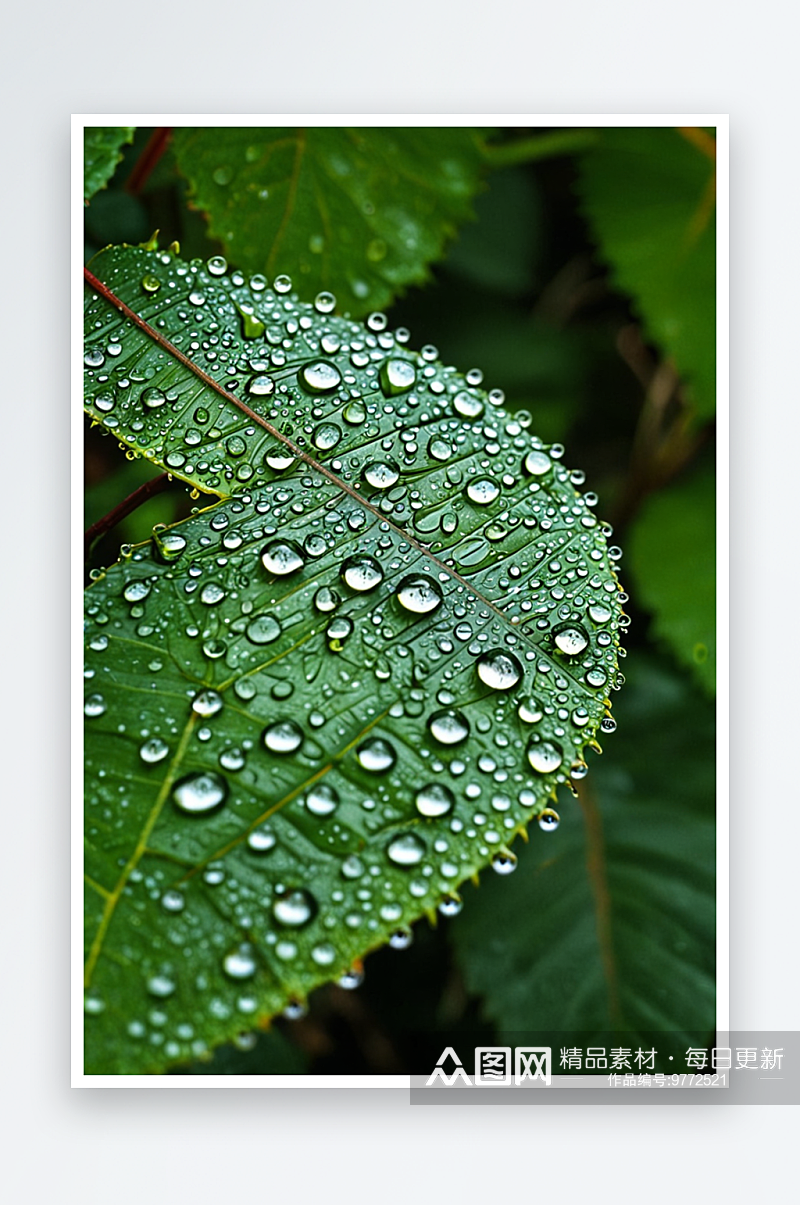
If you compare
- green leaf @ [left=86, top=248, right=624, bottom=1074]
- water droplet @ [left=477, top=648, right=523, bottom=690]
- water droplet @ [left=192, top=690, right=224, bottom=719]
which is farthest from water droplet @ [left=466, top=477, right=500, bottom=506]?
water droplet @ [left=192, top=690, right=224, bottom=719]

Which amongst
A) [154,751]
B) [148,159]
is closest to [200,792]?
[154,751]

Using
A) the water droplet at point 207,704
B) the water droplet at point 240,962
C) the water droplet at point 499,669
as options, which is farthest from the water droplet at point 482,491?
the water droplet at point 240,962

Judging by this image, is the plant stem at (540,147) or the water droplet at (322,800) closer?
the water droplet at (322,800)


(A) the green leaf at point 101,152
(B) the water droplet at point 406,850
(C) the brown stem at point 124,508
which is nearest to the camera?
(B) the water droplet at point 406,850

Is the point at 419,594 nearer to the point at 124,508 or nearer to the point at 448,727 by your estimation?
the point at 448,727

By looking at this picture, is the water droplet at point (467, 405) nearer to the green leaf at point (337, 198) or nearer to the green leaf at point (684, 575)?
the green leaf at point (337, 198)

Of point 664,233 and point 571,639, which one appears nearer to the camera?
point 571,639
